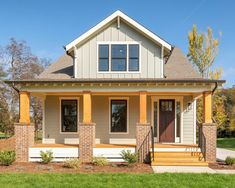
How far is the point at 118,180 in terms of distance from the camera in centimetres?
871

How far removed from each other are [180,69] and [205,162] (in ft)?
17.4

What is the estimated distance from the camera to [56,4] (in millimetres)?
18984

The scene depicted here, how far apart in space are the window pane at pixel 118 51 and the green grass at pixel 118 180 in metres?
6.71

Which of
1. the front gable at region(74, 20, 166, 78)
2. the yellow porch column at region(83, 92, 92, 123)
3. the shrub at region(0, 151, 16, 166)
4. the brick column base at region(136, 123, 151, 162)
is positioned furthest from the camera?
the front gable at region(74, 20, 166, 78)

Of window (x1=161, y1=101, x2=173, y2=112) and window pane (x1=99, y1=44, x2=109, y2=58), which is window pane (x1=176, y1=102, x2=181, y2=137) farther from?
window pane (x1=99, y1=44, x2=109, y2=58)

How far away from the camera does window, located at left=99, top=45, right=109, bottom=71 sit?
1429 centimetres

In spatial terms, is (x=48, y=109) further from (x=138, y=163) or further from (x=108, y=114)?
(x=138, y=163)

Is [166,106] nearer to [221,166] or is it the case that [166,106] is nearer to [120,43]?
[120,43]

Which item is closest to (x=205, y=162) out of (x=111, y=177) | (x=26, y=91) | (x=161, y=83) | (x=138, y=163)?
(x=138, y=163)

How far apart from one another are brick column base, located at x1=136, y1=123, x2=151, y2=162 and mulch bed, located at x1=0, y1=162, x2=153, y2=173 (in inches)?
29.1

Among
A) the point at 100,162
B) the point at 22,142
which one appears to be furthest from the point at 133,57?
the point at 22,142

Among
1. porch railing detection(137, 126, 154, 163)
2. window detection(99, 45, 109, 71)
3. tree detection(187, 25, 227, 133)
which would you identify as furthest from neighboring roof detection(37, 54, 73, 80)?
tree detection(187, 25, 227, 133)

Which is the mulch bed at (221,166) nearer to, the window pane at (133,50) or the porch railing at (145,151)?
the porch railing at (145,151)

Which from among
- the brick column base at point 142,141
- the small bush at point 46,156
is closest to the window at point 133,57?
the brick column base at point 142,141
